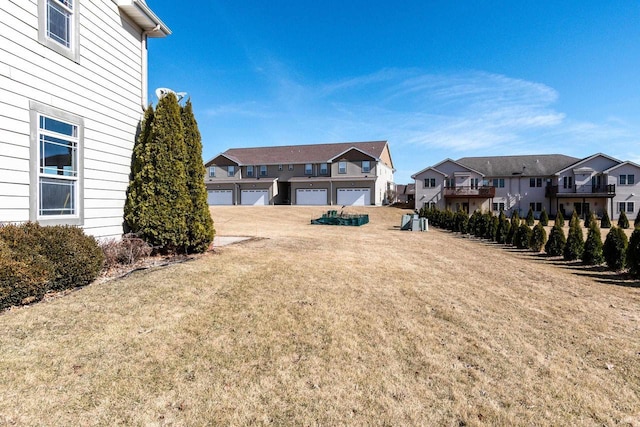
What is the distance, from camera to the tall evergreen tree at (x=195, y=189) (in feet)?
26.4

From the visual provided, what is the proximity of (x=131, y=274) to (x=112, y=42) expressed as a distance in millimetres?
5449

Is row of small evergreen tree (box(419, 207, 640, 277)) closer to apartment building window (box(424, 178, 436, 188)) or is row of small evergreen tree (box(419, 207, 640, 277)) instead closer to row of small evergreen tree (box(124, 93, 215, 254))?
row of small evergreen tree (box(124, 93, 215, 254))

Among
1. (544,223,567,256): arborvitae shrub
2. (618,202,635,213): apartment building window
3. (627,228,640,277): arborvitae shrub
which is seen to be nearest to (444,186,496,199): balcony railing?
(618,202,635,213): apartment building window

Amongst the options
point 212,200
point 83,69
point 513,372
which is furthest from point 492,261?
point 212,200

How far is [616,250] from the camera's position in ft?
32.9

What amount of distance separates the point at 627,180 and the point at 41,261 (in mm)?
45480

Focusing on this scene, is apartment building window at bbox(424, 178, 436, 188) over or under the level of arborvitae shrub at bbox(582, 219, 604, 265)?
over

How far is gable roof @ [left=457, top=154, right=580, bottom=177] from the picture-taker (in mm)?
37031

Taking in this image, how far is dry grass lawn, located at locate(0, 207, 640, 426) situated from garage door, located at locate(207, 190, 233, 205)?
122 ft

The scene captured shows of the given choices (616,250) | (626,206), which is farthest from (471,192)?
(616,250)

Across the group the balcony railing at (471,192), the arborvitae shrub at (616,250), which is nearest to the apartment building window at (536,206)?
the balcony railing at (471,192)

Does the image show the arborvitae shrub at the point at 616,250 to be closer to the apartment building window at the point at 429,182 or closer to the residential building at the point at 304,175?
the residential building at the point at 304,175

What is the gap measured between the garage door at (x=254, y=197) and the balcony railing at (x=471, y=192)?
21451 millimetres

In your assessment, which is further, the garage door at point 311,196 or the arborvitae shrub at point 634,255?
the garage door at point 311,196
